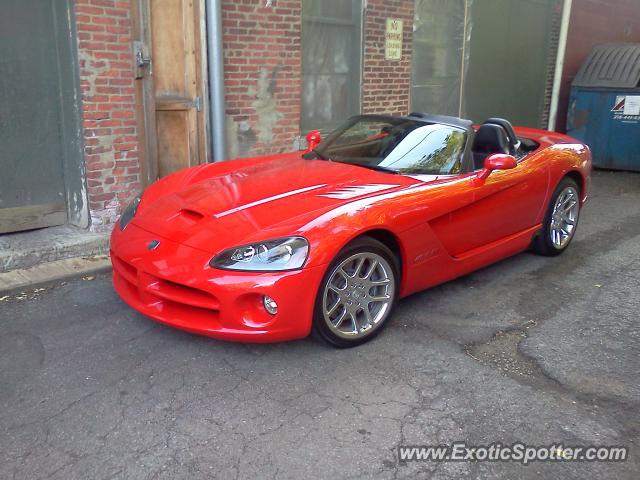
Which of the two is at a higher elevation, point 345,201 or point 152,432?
point 345,201

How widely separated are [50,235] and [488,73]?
7779 millimetres

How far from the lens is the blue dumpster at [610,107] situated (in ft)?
33.4

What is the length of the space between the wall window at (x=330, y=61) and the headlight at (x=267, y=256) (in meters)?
4.56

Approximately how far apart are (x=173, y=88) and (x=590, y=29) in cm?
986

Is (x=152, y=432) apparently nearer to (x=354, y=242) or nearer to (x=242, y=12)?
(x=354, y=242)

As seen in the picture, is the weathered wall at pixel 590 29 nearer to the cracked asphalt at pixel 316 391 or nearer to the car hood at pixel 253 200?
Result: the cracked asphalt at pixel 316 391

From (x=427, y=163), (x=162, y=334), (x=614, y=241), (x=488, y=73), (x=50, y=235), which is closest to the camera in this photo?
(x=162, y=334)

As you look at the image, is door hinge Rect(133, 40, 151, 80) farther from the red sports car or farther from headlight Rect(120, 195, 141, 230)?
headlight Rect(120, 195, 141, 230)

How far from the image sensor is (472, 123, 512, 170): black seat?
5035mm

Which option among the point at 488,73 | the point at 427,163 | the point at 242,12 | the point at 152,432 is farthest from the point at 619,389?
the point at 488,73

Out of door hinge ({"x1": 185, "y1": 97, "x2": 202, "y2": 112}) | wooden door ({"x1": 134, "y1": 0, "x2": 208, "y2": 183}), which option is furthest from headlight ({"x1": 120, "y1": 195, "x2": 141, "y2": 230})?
door hinge ({"x1": 185, "y1": 97, "x2": 202, "y2": 112})

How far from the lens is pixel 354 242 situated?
11.7 feet

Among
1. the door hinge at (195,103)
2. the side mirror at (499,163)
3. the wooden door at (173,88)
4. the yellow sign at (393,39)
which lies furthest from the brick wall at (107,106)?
the yellow sign at (393,39)

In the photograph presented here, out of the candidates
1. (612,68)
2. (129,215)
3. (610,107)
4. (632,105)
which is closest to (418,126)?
(129,215)
